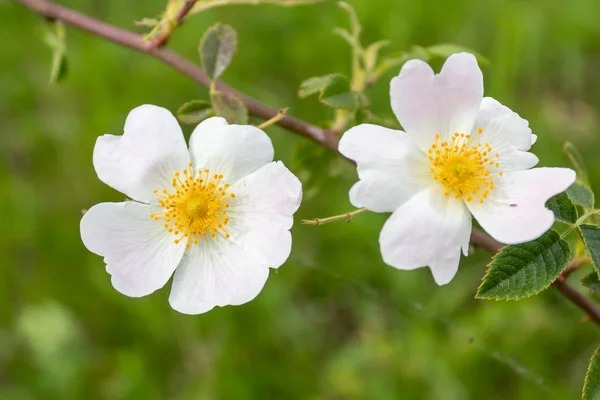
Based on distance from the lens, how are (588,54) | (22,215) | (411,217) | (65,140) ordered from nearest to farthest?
(411,217) → (22,215) → (65,140) → (588,54)

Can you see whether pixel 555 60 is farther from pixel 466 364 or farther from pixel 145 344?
pixel 145 344

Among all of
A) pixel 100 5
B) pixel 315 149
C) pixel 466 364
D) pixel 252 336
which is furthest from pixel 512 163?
pixel 100 5

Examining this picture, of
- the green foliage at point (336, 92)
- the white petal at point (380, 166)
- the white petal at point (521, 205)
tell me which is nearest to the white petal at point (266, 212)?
the white petal at point (380, 166)

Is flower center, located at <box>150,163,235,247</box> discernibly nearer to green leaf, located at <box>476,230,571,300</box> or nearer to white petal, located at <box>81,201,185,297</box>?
white petal, located at <box>81,201,185,297</box>

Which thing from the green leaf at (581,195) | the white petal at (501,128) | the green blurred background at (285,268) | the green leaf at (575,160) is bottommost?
the green blurred background at (285,268)

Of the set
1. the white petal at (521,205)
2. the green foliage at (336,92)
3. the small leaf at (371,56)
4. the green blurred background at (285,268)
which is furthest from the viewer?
the green blurred background at (285,268)

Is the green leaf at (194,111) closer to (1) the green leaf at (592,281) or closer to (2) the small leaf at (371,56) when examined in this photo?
(2) the small leaf at (371,56)
